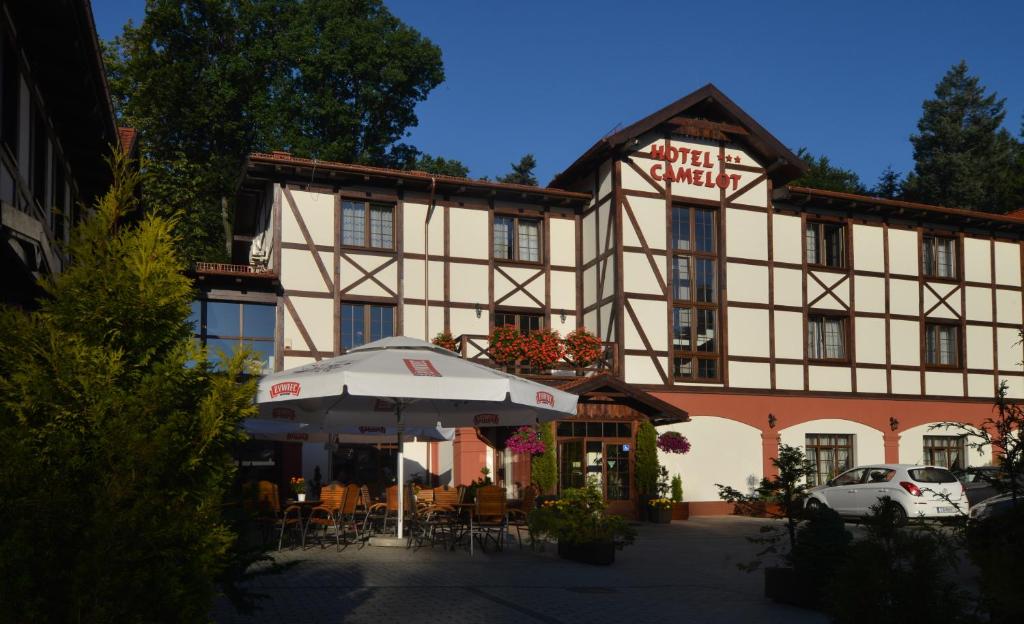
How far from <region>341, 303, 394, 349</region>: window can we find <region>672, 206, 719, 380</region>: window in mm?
7122

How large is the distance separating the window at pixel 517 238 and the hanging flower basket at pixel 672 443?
543 cm

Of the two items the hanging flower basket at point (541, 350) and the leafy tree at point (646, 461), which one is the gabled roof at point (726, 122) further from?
the leafy tree at point (646, 461)

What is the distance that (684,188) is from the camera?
2609cm

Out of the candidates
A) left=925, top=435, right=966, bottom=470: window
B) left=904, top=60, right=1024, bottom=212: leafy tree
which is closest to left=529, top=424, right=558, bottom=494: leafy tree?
left=925, top=435, right=966, bottom=470: window

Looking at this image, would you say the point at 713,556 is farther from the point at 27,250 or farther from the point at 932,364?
the point at 932,364

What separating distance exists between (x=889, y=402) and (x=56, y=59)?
22838 millimetres

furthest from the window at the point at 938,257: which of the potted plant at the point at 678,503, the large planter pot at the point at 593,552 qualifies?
the large planter pot at the point at 593,552

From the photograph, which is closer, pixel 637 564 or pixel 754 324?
pixel 637 564

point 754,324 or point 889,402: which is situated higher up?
point 754,324

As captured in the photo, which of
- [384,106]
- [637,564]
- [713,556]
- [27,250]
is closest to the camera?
[27,250]

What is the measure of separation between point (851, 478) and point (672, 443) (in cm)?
400

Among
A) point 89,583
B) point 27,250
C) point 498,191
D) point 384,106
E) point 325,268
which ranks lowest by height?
point 89,583

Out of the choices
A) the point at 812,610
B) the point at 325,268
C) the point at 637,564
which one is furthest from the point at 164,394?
the point at 325,268

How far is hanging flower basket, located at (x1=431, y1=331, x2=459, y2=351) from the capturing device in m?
23.2
